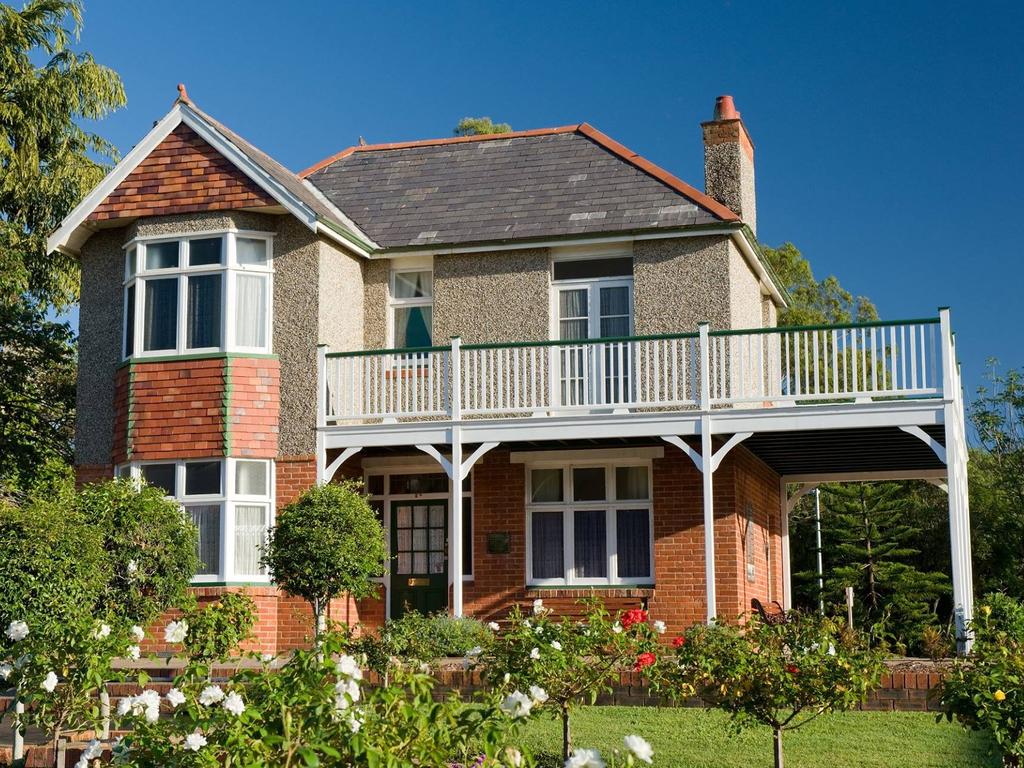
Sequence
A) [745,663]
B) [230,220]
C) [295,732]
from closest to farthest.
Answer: [295,732]
[745,663]
[230,220]

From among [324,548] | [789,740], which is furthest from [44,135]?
[789,740]

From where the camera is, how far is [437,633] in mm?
15695

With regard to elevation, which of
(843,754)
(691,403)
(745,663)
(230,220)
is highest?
(230,220)

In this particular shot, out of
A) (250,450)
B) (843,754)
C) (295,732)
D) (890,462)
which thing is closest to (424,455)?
(250,450)

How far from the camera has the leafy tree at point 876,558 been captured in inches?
1284

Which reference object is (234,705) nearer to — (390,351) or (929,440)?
(929,440)

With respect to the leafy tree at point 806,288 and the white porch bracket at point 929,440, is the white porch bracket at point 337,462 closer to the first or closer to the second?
the white porch bracket at point 929,440

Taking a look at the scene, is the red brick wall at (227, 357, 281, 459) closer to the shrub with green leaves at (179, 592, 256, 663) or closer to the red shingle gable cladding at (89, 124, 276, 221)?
the red shingle gable cladding at (89, 124, 276, 221)

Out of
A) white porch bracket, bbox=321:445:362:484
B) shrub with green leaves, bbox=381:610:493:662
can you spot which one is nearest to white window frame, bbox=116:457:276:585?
white porch bracket, bbox=321:445:362:484

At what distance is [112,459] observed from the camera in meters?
18.9

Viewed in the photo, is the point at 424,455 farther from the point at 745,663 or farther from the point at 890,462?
the point at 745,663

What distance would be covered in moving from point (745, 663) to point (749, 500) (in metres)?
9.96

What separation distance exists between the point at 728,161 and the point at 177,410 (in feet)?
27.7

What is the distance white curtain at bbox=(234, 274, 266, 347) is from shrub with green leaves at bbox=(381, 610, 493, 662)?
4.51m
